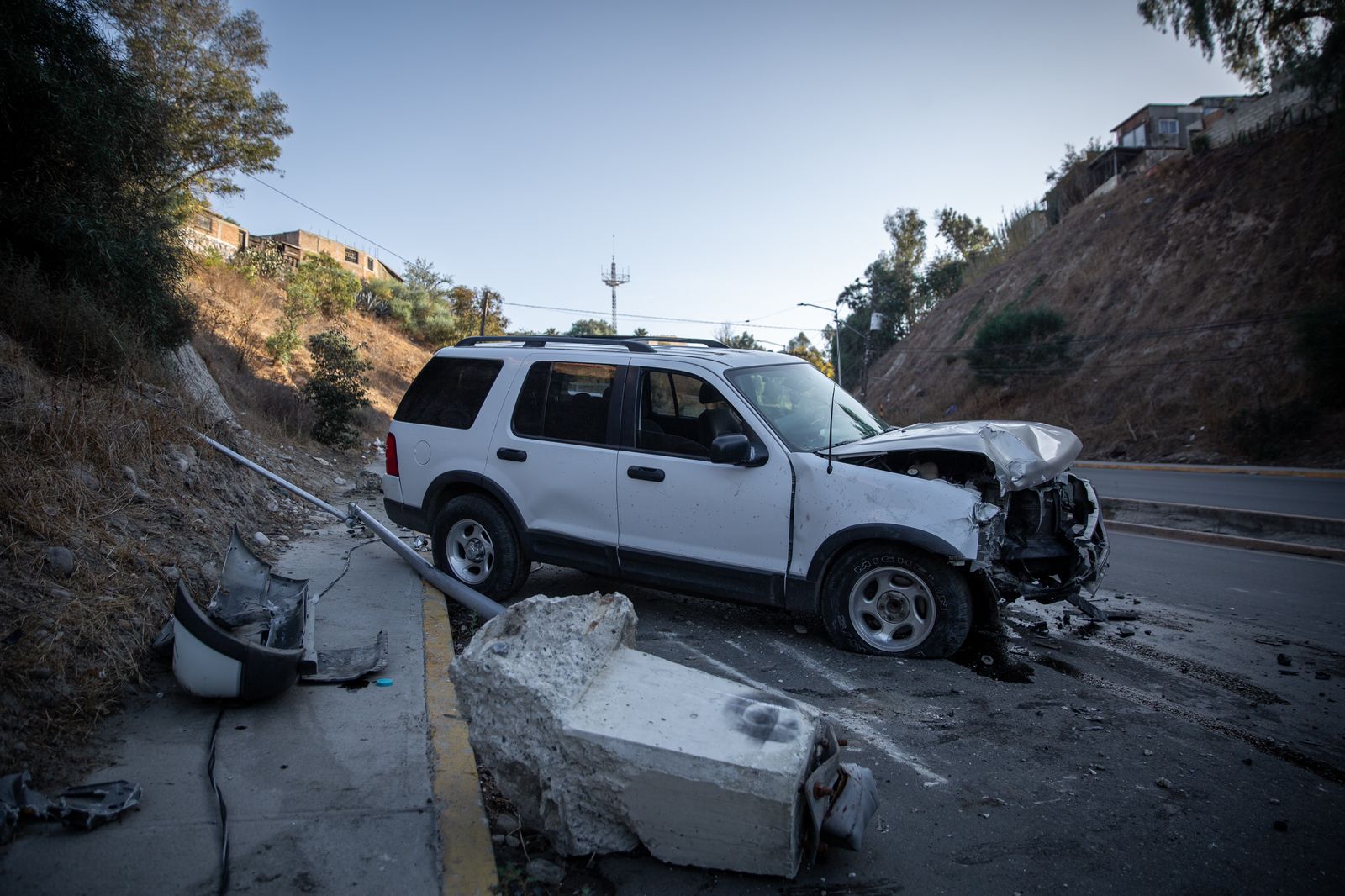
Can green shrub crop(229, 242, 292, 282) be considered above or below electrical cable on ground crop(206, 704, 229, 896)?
above

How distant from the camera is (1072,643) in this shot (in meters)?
5.45

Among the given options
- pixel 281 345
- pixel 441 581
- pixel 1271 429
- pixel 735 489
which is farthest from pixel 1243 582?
pixel 281 345

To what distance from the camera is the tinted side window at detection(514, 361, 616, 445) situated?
577 cm

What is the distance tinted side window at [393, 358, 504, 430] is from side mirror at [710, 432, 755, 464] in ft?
7.01

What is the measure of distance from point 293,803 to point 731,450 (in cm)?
293

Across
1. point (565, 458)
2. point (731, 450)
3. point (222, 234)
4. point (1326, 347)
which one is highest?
point (222, 234)

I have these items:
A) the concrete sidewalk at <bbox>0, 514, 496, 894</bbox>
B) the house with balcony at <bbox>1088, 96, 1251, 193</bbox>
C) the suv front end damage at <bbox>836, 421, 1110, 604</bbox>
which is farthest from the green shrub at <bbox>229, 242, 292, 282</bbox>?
the house with balcony at <bbox>1088, 96, 1251, 193</bbox>

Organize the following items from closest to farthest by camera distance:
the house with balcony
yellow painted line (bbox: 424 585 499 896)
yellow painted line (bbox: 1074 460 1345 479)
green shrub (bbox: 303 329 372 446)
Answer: yellow painted line (bbox: 424 585 499 896) → green shrub (bbox: 303 329 372 446) → yellow painted line (bbox: 1074 460 1345 479) → the house with balcony

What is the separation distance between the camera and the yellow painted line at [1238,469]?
62.2 ft

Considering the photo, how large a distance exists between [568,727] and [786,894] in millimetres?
901

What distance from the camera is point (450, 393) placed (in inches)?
256

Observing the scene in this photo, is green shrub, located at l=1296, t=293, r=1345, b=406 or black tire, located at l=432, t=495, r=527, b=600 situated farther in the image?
green shrub, located at l=1296, t=293, r=1345, b=406

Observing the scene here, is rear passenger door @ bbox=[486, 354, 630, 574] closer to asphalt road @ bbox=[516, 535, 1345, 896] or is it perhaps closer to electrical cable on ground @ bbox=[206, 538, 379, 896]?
asphalt road @ bbox=[516, 535, 1345, 896]

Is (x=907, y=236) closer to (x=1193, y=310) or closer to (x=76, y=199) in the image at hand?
(x=1193, y=310)
